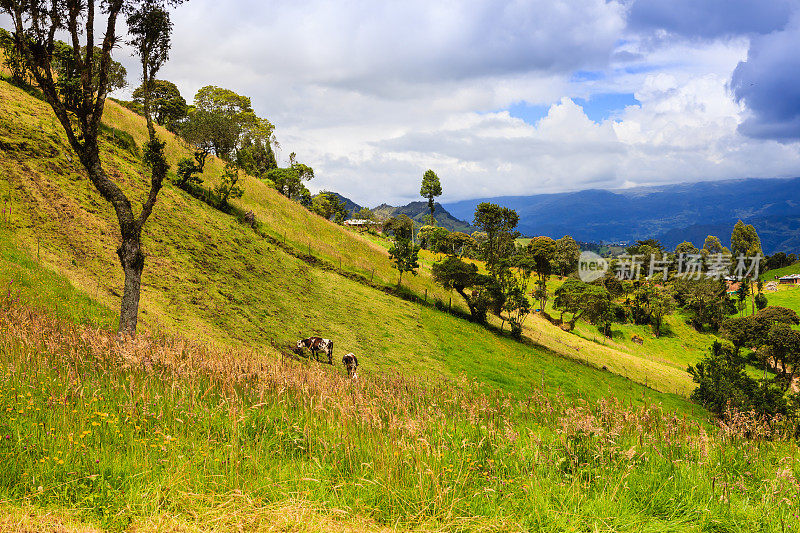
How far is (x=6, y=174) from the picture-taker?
24812mm

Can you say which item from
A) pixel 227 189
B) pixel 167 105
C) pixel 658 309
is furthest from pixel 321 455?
pixel 658 309

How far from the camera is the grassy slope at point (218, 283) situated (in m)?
22.9

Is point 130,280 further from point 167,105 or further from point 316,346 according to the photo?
point 167,105

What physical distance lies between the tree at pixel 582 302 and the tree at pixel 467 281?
104 ft

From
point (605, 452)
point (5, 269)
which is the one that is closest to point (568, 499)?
point (605, 452)

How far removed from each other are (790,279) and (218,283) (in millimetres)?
203909

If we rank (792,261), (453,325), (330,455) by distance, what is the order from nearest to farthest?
(330,455)
(453,325)
(792,261)

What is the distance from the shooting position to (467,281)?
56156 millimetres

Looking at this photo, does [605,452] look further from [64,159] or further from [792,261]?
[792,261]

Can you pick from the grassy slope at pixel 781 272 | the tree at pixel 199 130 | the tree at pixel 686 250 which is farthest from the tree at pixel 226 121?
the grassy slope at pixel 781 272

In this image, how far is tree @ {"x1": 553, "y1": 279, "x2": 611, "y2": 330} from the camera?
256 ft

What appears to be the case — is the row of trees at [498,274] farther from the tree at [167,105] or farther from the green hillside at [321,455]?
the tree at [167,105]

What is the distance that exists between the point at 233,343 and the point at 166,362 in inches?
580

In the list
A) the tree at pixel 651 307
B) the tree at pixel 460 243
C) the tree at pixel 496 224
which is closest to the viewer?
the tree at pixel 496 224
